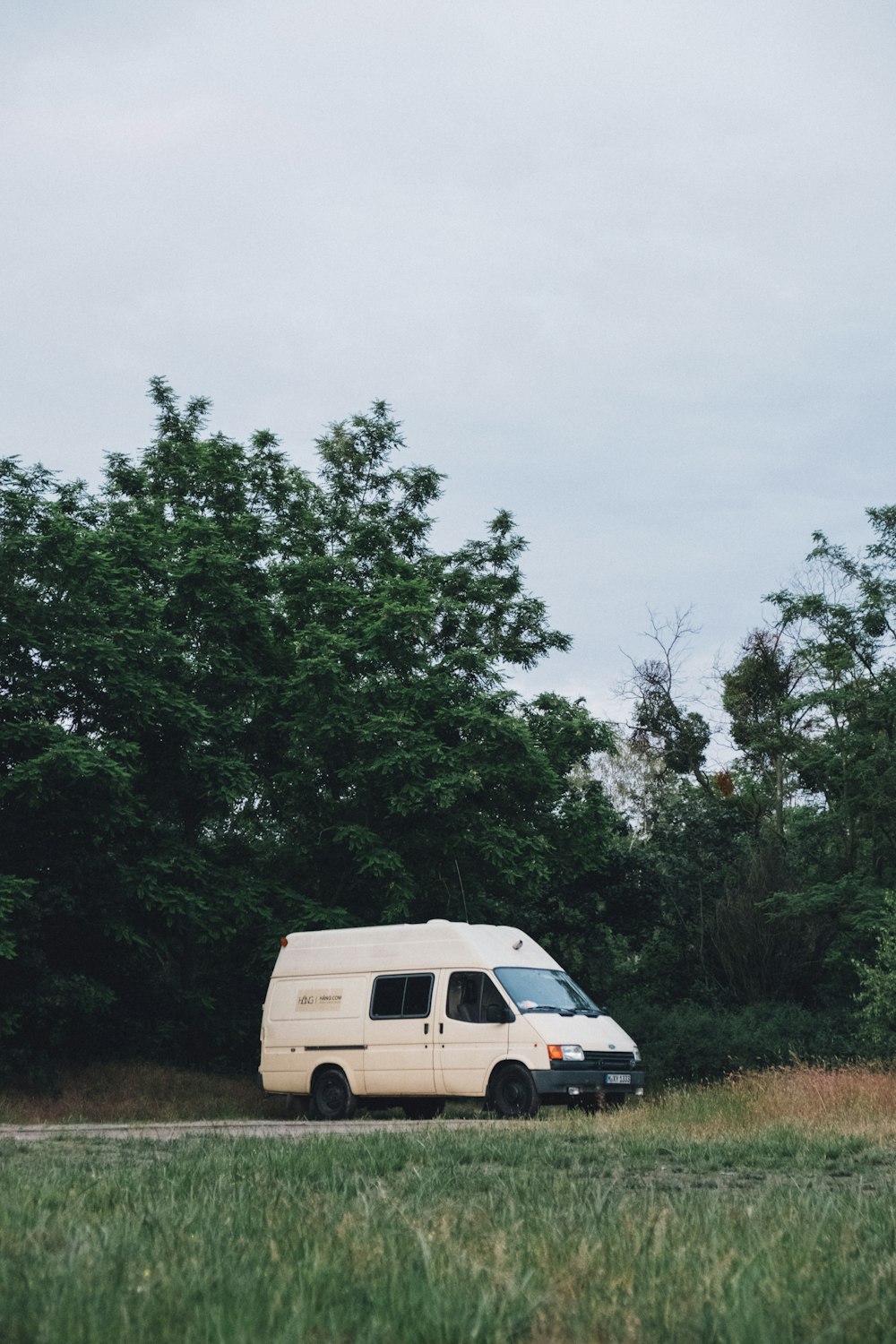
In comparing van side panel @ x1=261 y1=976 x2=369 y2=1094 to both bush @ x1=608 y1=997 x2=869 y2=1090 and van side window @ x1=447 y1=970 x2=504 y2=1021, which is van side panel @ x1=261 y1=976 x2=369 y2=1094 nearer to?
van side window @ x1=447 y1=970 x2=504 y2=1021

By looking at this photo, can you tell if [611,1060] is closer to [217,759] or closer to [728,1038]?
[217,759]

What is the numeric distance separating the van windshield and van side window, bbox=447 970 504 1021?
0.25 m

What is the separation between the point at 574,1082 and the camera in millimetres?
18062

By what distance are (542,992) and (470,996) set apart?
1019 mm

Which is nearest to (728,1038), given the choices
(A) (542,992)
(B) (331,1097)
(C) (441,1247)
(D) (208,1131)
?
(A) (542,992)

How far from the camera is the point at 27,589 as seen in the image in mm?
24953

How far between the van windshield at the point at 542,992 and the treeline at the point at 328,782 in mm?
7203

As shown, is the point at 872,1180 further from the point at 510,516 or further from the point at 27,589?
the point at 510,516

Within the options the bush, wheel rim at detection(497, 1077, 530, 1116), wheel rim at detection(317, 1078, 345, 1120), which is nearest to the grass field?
wheel rim at detection(497, 1077, 530, 1116)

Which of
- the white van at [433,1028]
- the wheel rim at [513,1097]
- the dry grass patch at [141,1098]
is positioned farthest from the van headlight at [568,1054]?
the dry grass patch at [141,1098]

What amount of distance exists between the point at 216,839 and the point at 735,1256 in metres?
25.5

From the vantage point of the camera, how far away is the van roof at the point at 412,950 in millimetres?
19578

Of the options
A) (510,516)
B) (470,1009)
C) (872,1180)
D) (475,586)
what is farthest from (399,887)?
(872,1180)

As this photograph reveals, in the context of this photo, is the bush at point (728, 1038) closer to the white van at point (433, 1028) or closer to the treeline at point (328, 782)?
the treeline at point (328, 782)
